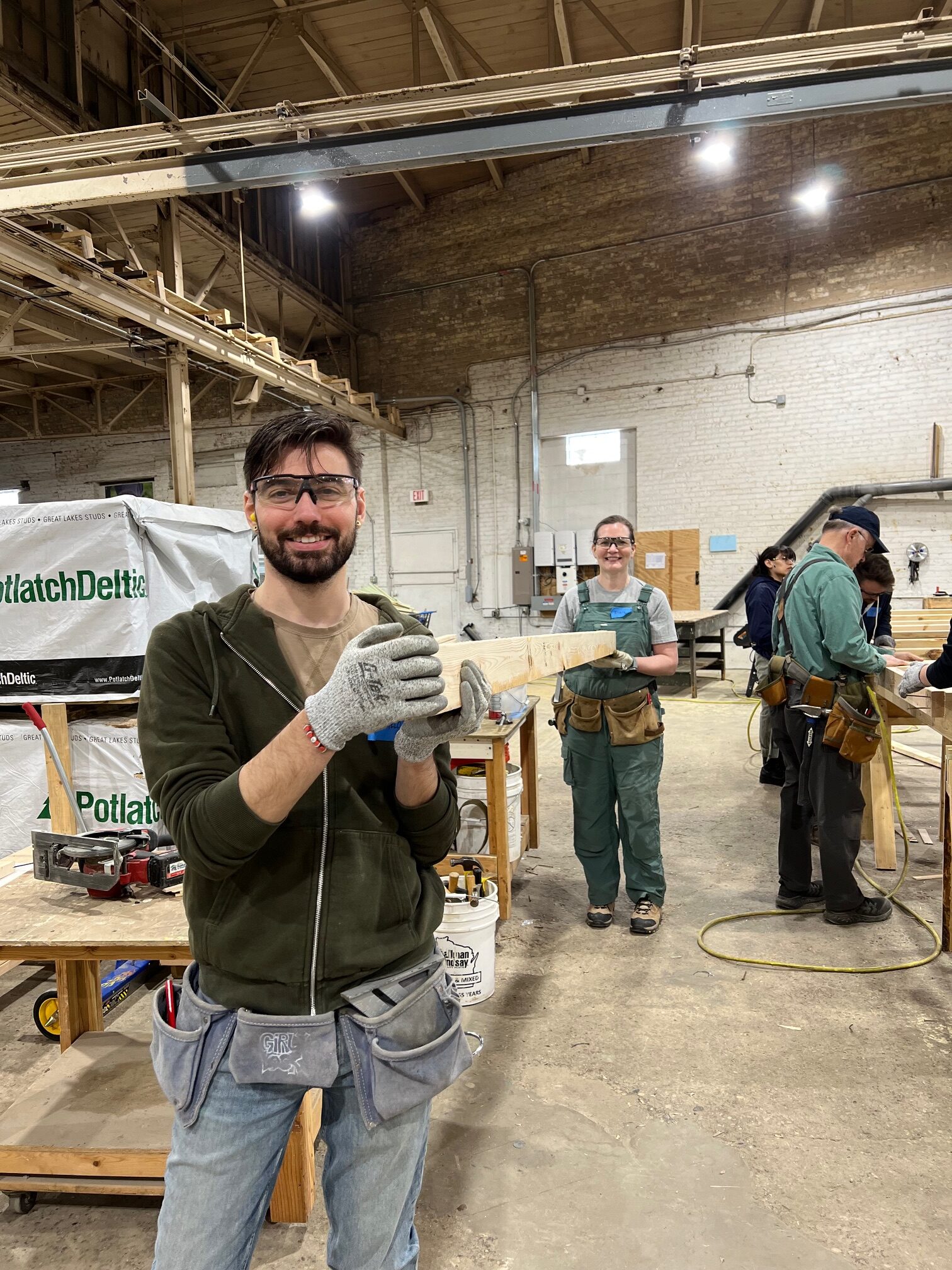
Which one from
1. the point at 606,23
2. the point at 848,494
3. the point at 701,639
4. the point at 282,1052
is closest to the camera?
the point at 282,1052

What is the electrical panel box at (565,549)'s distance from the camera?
10734 millimetres

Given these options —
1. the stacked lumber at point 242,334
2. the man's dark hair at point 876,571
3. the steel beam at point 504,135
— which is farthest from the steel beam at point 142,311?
the man's dark hair at point 876,571

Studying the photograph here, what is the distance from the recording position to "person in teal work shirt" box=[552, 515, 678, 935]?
3.11m

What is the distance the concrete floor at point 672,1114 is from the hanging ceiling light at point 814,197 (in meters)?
8.71

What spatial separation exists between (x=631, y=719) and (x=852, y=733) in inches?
36.1

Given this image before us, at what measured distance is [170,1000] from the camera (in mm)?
1477

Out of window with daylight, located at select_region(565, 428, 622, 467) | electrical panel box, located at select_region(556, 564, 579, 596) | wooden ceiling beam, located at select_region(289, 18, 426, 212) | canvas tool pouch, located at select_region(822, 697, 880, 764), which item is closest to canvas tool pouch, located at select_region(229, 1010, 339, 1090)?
canvas tool pouch, located at select_region(822, 697, 880, 764)

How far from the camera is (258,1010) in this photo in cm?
105

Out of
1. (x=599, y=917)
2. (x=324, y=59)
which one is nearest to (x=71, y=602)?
(x=599, y=917)

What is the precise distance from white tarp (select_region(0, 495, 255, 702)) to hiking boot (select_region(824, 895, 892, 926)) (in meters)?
3.46

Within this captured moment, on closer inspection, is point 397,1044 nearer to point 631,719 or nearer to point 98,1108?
point 98,1108

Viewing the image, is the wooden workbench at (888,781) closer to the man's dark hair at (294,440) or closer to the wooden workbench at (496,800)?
the wooden workbench at (496,800)

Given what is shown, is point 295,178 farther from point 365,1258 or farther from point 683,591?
point 683,591

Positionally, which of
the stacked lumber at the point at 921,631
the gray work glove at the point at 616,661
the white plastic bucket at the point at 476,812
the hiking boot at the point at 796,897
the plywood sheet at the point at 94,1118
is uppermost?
the gray work glove at the point at 616,661
